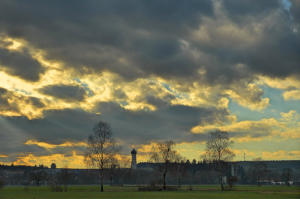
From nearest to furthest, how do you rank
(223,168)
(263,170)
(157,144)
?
1. (223,168)
2. (157,144)
3. (263,170)

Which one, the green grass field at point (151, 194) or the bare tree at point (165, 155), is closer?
the green grass field at point (151, 194)

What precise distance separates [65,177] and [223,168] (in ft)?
202

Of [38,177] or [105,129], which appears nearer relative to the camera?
[105,129]

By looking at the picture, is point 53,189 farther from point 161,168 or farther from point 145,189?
point 161,168

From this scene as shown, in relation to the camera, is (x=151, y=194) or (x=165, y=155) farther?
(x=165, y=155)

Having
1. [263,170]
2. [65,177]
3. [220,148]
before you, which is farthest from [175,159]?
[263,170]

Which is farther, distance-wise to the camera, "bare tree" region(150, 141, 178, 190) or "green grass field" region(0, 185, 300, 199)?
"bare tree" region(150, 141, 178, 190)

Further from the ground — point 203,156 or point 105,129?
point 105,129

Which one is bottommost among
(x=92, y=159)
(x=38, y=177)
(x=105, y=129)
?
(x=38, y=177)

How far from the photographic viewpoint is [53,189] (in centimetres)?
10444

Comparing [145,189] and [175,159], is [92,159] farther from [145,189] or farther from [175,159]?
[175,159]

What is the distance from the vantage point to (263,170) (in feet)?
655

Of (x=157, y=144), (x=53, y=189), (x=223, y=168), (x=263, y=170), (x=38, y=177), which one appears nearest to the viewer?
(x=53, y=189)

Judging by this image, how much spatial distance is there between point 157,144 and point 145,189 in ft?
92.5
